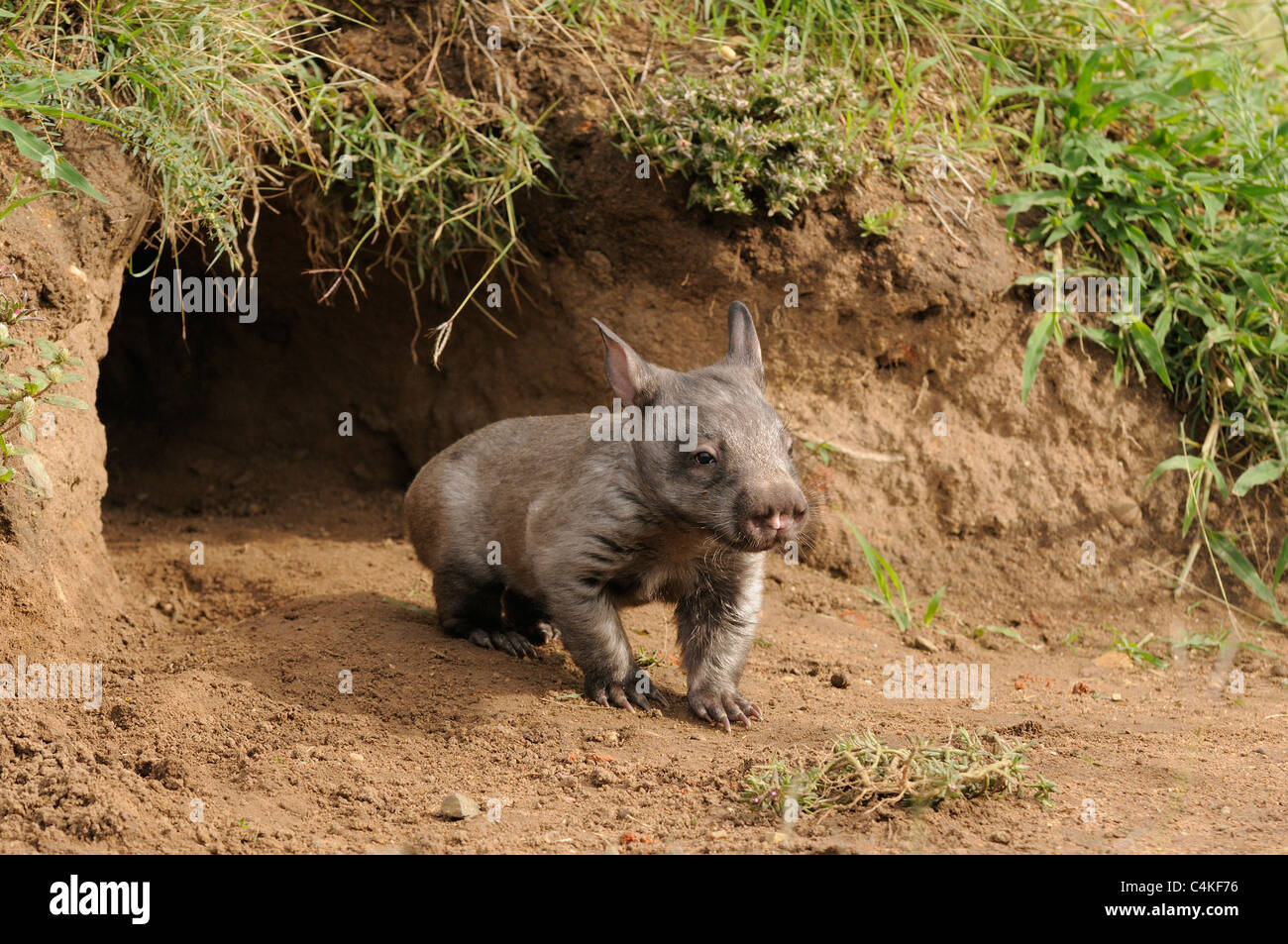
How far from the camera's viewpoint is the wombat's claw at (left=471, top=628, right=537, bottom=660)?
6.00 meters

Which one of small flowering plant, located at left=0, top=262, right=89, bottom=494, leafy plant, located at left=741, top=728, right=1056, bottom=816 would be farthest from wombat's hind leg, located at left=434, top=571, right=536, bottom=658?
leafy plant, located at left=741, top=728, right=1056, bottom=816

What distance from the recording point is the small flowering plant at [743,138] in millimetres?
6438

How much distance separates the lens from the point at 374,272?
771 cm

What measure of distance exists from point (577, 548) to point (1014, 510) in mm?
2970

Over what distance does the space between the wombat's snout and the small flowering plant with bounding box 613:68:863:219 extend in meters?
2.18

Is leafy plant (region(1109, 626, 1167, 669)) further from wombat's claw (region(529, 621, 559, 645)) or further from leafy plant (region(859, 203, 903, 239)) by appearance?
wombat's claw (region(529, 621, 559, 645))

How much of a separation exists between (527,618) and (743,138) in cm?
272

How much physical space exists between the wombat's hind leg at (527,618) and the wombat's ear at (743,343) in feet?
5.68

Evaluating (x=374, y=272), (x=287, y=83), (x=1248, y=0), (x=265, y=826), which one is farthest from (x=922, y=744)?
(x=1248, y=0)

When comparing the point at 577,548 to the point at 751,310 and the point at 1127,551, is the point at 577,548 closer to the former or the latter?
the point at 751,310

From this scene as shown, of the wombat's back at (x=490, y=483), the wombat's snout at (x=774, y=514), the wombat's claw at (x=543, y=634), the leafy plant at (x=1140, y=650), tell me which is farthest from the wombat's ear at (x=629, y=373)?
the leafy plant at (x=1140, y=650)

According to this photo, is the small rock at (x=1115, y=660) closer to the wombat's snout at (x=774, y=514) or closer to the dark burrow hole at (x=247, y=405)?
the wombat's snout at (x=774, y=514)

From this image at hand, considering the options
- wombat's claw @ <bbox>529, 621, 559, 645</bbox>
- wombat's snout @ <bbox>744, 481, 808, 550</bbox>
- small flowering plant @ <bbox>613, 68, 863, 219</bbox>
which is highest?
small flowering plant @ <bbox>613, 68, 863, 219</bbox>

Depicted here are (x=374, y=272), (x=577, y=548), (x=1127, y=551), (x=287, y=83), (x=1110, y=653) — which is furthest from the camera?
(x=374, y=272)
